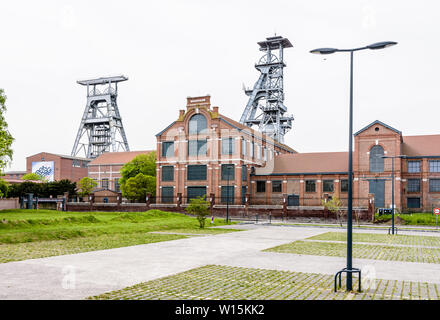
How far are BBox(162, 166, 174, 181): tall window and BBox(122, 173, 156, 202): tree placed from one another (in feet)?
10.9

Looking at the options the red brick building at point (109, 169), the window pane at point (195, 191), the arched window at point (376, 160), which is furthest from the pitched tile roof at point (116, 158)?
the arched window at point (376, 160)

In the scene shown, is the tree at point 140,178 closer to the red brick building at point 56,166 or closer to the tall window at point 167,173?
the tall window at point 167,173

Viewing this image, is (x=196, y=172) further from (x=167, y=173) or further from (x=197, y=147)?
(x=167, y=173)

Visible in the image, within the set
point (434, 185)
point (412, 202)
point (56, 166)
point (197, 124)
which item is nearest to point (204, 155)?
point (197, 124)

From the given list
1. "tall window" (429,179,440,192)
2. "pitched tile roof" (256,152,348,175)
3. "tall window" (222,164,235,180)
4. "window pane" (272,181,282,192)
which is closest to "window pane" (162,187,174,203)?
"tall window" (222,164,235,180)

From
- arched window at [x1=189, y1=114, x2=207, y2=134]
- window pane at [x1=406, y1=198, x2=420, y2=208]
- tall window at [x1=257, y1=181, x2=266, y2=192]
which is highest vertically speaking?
arched window at [x1=189, y1=114, x2=207, y2=134]

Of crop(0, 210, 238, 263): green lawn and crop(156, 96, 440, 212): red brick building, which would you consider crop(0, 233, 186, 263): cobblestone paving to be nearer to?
crop(0, 210, 238, 263): green lawn

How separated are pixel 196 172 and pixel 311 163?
17.2 m

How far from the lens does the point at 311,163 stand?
59.8 m

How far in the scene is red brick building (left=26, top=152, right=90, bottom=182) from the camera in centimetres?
9544

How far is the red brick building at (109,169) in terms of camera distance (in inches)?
3583

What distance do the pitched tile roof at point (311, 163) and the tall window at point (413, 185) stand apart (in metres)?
8.36
